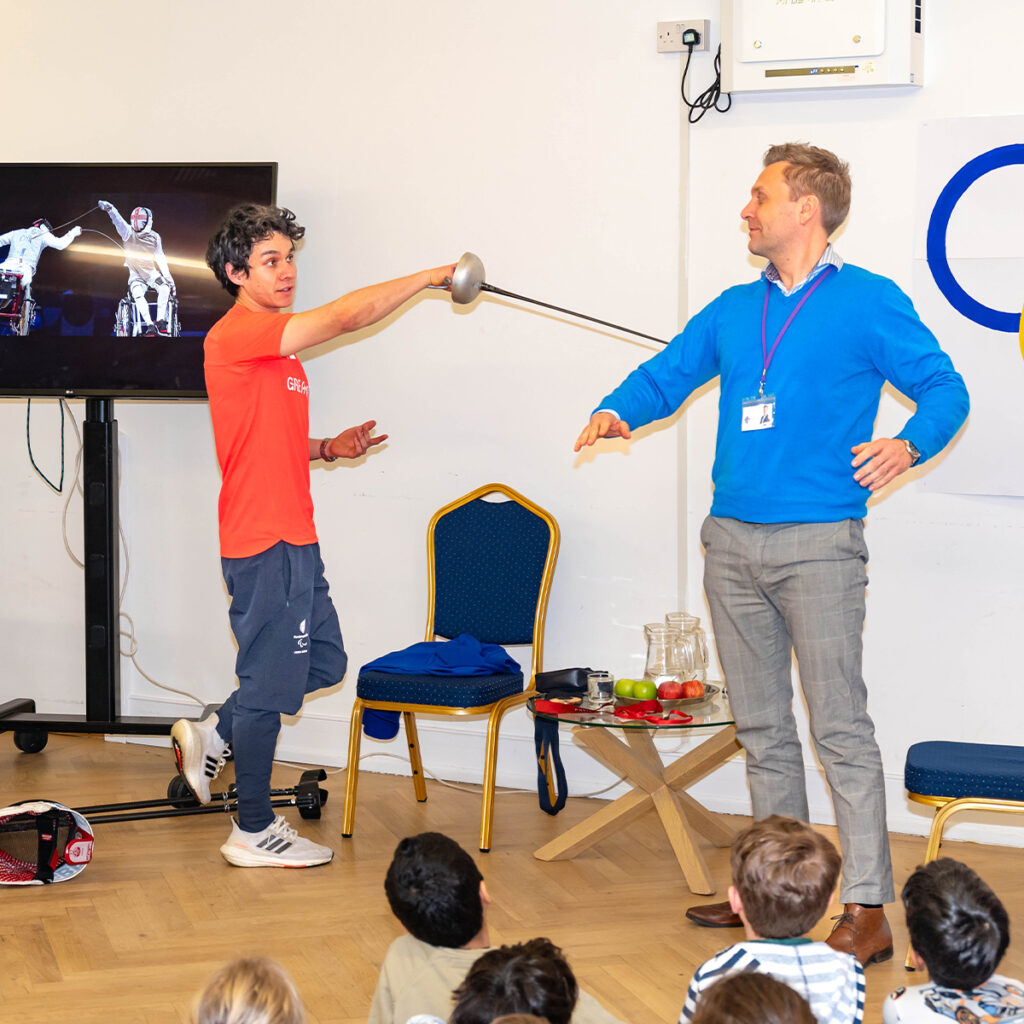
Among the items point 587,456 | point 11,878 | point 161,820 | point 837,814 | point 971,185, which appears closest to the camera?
point 837,814

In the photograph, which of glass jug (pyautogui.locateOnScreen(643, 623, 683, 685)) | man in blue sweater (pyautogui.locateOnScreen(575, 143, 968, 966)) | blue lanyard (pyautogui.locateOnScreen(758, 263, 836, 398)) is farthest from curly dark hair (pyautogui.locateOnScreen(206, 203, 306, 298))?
glass jug (pyautogui.locateOnScreen(643, 623, 683, 685))

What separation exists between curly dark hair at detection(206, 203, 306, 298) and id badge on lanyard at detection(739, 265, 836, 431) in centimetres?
139

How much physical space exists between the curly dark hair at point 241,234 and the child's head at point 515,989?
2350 mm

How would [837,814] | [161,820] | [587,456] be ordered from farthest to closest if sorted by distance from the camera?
[587,456] < [161,820] < [837,814]

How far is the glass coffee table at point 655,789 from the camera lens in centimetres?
343

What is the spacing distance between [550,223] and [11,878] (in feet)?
8.24

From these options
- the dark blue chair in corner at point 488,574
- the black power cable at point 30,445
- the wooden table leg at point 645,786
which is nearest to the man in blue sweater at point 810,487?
the wooden table leg at point 645,786

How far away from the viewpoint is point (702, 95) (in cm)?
392

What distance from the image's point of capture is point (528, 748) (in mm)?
4312

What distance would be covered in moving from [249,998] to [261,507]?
2.05m

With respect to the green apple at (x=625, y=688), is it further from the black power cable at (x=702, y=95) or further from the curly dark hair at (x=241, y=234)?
the black power cable at (x=702, y=95)

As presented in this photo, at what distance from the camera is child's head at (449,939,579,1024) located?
154cm

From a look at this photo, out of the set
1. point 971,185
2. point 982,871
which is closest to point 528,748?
point 982,871

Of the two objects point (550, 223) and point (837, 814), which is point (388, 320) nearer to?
point (550, 223)
